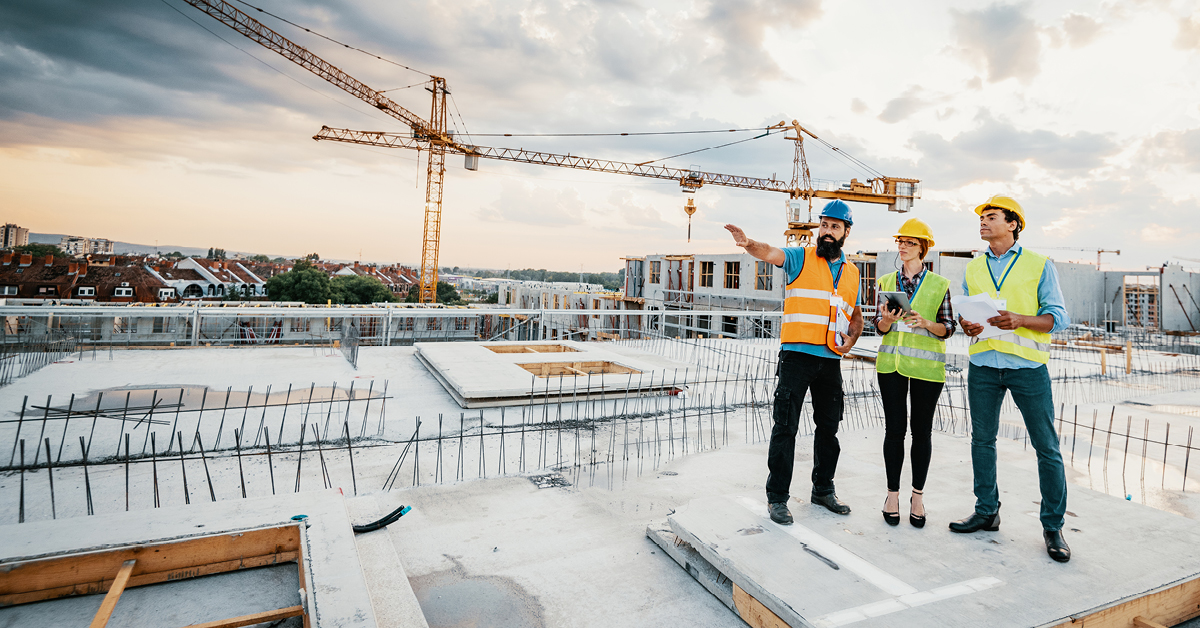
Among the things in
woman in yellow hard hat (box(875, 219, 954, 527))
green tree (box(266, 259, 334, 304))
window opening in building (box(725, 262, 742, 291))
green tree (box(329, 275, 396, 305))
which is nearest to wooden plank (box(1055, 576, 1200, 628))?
woman in yellow hard hat (box(875, 219, 954, 527))

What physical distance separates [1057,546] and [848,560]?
105 cm

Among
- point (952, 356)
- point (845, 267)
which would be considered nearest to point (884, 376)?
point (845, 267)

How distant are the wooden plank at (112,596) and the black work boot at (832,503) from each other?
3.24 meters

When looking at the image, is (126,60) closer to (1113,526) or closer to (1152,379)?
(1113,526)

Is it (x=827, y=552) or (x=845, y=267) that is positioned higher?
(x=845, y=267)

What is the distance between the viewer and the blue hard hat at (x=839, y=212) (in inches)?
124

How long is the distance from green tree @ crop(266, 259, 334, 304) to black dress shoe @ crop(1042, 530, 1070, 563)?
5517cm

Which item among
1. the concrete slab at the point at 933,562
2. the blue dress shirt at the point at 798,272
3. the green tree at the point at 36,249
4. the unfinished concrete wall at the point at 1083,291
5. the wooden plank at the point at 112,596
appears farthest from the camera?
the unfinished concrete wall at the point at 1083,291

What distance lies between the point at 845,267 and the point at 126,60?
559 inches

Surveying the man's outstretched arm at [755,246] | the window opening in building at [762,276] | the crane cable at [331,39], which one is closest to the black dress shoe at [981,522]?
the man's outstretched arm at [755,246]

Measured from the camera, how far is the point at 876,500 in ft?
11.1

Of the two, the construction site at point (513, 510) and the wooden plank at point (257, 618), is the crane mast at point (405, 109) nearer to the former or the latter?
the construction site at point (513, 510)

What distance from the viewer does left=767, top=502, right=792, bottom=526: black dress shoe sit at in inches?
112

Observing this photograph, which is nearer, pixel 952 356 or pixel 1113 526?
pixel 1113 526
